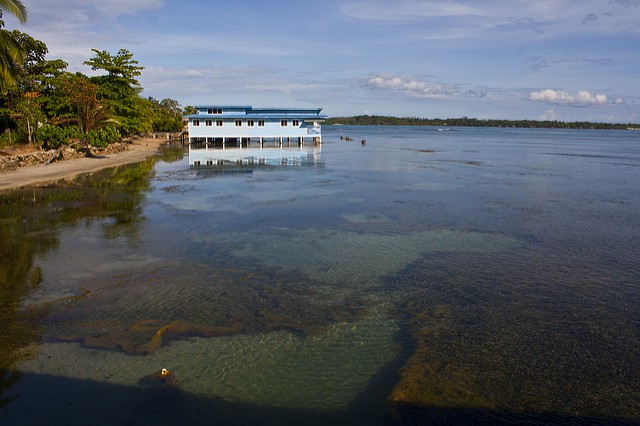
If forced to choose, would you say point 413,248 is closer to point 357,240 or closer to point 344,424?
point 357,240

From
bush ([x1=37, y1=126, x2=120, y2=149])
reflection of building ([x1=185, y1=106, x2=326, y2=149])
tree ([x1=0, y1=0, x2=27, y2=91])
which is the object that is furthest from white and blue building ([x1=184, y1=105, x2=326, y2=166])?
tree ([x1=0, y1=0, x2=27, y2=91])

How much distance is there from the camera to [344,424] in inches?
263

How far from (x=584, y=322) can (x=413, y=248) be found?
6.05 meters

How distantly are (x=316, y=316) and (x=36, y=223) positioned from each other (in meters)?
13.2

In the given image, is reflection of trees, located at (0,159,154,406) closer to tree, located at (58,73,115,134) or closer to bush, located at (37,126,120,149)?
bush, located at (37,126,120,149)

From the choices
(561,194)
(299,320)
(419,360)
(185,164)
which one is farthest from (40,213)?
(561,194)

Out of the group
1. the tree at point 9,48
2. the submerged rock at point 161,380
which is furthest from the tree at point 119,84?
the submerged rock at point 161,380

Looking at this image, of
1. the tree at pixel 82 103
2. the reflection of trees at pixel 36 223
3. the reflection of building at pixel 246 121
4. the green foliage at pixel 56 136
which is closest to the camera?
the reflection of trees at pixel 36 223

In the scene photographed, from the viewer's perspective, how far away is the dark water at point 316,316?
712cm

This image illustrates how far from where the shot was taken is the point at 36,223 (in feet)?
57.9

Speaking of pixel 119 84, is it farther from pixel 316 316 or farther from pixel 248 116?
pixel 316 316

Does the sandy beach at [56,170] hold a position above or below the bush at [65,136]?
below

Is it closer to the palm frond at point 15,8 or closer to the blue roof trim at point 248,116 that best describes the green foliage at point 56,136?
the palm frond at point 15,8

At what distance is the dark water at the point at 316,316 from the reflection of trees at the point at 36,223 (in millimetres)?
86
